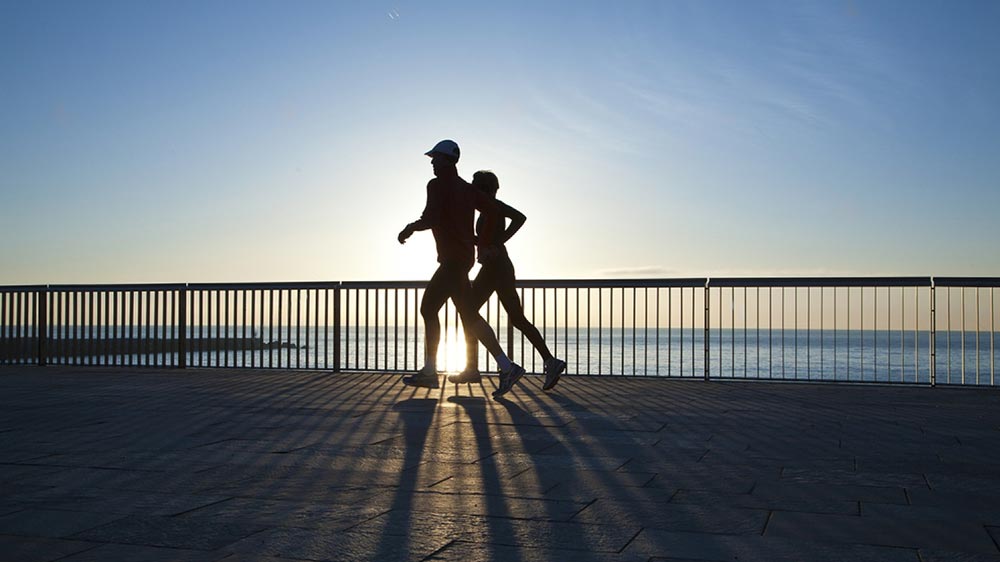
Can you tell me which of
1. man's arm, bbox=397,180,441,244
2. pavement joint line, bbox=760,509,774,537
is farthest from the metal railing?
pavement joint line, bbox=760,509,774,537

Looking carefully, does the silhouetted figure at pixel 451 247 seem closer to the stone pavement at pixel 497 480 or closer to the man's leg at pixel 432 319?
the man's leg at pixel 432 319

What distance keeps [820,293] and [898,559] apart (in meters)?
7.53

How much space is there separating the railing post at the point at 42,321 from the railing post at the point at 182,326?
1.85 metres

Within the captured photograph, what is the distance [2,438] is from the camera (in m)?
5.00

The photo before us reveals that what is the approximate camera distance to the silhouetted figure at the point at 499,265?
8.04 m

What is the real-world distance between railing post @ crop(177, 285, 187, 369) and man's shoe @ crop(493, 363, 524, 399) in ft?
16.5

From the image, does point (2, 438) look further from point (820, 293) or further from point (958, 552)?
point (820, 293)

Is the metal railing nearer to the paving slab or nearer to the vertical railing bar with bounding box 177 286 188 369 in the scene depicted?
the vertical railing bar with bounding box 177 286 188 369

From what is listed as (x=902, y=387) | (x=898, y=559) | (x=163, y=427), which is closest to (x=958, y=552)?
(x=898, y=559)

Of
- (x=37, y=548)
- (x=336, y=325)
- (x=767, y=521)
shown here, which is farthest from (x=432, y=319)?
(x=37, y=548)

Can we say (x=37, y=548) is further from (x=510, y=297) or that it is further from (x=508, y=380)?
(x=510, y=297)

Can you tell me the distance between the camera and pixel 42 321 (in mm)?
11836

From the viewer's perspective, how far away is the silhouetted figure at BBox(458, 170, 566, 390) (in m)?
8.04

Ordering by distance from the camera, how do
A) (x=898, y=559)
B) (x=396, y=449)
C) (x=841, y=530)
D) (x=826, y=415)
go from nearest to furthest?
(x=898, y=559) → (x=841, y=530) → (x=396, y=449) → (x=826, y=415)
